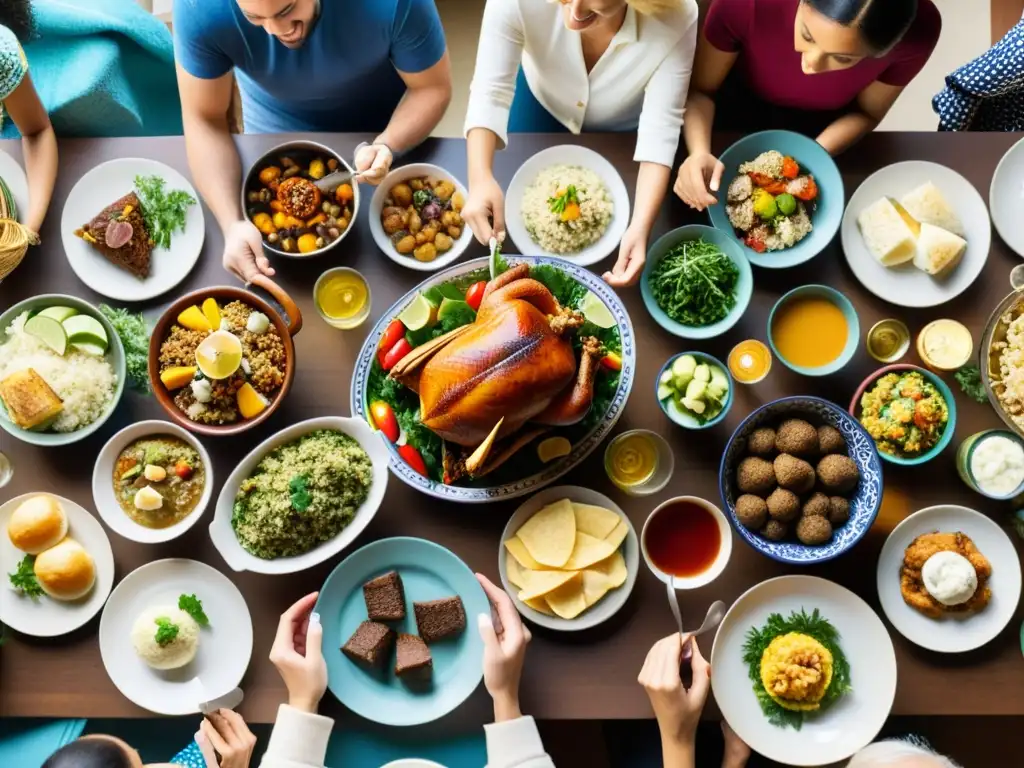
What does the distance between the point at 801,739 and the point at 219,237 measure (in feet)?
6.26

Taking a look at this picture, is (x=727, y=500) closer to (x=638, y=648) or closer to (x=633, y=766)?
(x=638, y=648)

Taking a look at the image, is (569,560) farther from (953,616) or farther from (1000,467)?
(1000,467)

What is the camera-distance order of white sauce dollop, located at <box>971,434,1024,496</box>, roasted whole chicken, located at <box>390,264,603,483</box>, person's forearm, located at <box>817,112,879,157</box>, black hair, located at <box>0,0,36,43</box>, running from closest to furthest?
1. roasted whole chicken, located at <box>390,264,603,483</box>
2. white sauce dollop, located at <box>971,434,1024,496</box>
3. person's forearm, located at <box>817,112,879,157</box>
4. black hair, located at <box>0,0,36,43</box>

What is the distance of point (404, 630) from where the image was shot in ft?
6.25

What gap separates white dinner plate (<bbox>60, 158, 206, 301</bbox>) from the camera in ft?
6.63

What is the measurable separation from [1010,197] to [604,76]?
109 cm

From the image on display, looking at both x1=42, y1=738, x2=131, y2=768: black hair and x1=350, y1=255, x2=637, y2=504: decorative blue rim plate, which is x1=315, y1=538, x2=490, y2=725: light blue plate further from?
→ x1=42, y1=738, x2=131, y2=768: black hair

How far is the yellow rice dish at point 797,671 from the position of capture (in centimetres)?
177

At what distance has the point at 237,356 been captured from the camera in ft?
6.01

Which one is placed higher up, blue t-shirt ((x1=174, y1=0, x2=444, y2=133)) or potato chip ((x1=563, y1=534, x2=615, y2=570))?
blue t-shirt ((x1=174, y1=0, x2=444, y2=133))

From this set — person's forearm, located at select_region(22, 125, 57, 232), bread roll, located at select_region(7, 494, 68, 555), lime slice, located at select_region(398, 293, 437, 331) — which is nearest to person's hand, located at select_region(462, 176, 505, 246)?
lime slice, located at select_region(398, 293, 437, 331)

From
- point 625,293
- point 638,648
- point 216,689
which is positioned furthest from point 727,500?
point 216,689

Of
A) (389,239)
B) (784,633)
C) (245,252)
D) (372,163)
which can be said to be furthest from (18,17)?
(784,633)

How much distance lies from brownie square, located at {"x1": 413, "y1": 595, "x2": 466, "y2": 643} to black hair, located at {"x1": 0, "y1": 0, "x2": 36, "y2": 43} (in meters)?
1.93
